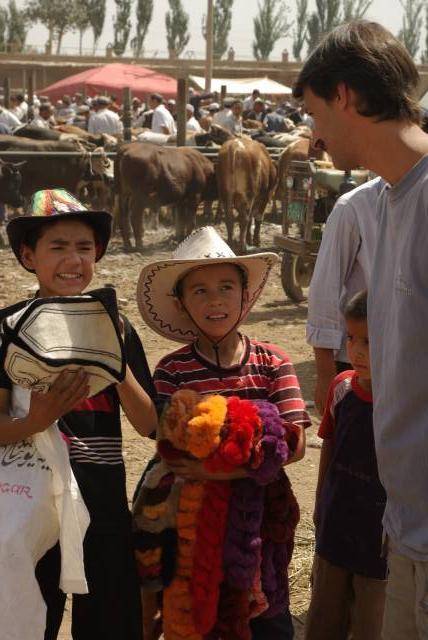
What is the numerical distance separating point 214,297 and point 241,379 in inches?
9.8

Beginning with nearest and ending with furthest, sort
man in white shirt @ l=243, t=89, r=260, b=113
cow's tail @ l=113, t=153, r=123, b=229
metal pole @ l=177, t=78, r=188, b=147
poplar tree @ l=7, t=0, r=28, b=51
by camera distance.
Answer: cow's tail @ l=113, t=153, r=123, b=229 < metal pole @ l=177, t=78, r=188, b=147 < man in white shirt @ l=243, t=89, r=260, b=113 < poplar tree @ l=7, t=0, r=28, b=51

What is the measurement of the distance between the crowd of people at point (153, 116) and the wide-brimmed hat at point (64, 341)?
16909mm

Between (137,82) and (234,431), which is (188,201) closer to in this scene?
(234,431)

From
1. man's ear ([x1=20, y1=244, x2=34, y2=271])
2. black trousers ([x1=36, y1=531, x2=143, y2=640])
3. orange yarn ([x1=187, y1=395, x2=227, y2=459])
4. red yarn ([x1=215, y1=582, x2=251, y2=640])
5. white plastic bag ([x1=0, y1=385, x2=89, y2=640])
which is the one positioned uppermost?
man's ear ([x1=20, y1=244, x2=34, y2=271])

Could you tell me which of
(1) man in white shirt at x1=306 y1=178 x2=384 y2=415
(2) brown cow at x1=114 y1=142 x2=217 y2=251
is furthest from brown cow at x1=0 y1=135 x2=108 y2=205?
(1) man in white shirt at x1=306 y1=178 x2=384 y2=415

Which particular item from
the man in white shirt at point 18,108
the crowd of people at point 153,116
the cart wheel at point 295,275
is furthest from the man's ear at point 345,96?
the man in white shirt at point 18,108

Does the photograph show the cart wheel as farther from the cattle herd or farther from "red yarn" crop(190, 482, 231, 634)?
"red yarn" crop(190, 482, 231, 634)

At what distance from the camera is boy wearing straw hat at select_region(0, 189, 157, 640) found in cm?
253

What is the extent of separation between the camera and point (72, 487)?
239cm

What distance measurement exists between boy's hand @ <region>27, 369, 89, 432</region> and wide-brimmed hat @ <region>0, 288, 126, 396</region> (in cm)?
2

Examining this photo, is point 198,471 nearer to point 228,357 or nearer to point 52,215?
point 228,357

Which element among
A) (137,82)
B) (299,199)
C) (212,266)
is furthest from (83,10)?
(212,266)

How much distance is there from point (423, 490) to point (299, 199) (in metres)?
7.80

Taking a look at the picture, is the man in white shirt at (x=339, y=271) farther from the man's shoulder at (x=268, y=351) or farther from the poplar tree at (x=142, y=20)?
the poplar tree at (x=142, y=20)
